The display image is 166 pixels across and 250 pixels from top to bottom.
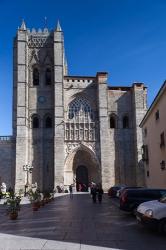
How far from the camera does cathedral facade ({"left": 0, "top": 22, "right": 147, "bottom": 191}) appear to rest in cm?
4347

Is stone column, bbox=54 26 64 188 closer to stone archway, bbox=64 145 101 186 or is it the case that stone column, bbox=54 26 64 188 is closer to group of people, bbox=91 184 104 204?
stone archway, bbox=64 145 101 186

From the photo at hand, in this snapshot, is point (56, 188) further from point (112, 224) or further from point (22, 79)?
point (112, 224)

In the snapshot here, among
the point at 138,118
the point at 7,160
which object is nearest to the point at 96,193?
the point at 7,160

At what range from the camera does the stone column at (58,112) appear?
1683 inches

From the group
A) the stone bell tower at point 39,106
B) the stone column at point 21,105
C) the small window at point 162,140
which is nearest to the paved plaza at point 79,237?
the small window at point 162,140

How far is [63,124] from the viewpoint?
44500 mm

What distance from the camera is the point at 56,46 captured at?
154ft

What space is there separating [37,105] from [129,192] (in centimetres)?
3150

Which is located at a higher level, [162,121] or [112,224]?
[162,121]

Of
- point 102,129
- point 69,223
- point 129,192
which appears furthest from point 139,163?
point 69,223

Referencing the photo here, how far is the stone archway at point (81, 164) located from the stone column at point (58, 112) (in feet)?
4.69

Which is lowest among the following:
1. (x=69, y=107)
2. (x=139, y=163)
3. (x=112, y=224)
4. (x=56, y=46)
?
(x=112, y=224)

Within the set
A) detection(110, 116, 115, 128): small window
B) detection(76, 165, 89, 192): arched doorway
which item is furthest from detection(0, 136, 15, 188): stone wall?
detection(110, 116, 115, 128): small window

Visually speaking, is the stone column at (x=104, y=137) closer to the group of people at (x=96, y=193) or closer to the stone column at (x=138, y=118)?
the stone column at (x=138, y=118)
